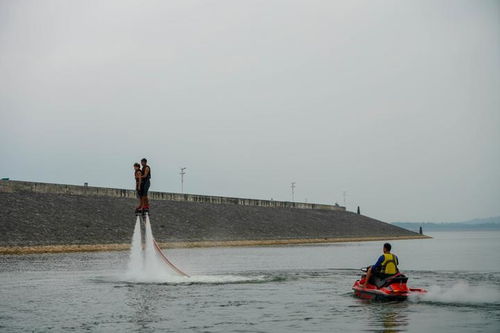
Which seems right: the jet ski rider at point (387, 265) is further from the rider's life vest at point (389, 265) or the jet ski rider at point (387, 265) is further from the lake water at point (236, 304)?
the lake water at point (236, 304)

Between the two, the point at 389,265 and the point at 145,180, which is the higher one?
the point at 145,180

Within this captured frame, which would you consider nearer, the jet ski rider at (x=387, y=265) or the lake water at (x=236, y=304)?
the lake water at (x=236, y=304)

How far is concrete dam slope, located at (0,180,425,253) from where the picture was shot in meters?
63.0

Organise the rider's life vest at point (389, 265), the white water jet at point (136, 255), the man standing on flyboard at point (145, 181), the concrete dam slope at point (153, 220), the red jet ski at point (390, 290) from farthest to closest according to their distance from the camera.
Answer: the concrete dam slope at point (153, 220)
the white water jet at point (136, 255)
the man standing on flyboard at point (145, 181)
the rider's life vest at point (389, 265)
the red jet ski at point (390, 290)

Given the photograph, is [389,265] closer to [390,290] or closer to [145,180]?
[390,290]

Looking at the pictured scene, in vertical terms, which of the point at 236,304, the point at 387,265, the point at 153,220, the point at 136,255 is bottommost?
the point at 236,304

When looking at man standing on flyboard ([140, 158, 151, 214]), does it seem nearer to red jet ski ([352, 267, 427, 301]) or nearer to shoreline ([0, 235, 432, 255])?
red jet ski ([352, 267, 427, 301])

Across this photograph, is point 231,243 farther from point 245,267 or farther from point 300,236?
point 245,267

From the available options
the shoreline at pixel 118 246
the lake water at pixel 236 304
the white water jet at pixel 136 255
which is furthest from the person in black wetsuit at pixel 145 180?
the shoreline at pixel 118 246

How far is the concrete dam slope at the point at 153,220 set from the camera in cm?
6303

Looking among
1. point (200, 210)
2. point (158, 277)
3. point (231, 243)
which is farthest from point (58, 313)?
point (200, 210)

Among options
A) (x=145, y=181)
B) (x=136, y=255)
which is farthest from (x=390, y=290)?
(x=136, y=255)

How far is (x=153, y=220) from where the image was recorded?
262 ft

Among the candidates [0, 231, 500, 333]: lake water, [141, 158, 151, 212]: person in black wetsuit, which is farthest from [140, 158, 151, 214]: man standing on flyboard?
[0, 231, 500, 333]: lake water
